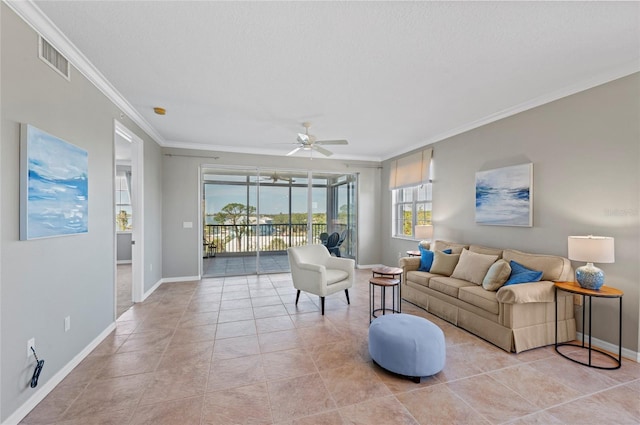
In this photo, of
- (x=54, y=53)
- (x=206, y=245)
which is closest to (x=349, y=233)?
(x=206, y=245)

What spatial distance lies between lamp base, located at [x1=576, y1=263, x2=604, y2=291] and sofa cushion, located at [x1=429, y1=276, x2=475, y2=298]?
3.38 ft

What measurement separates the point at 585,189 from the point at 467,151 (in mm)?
1677

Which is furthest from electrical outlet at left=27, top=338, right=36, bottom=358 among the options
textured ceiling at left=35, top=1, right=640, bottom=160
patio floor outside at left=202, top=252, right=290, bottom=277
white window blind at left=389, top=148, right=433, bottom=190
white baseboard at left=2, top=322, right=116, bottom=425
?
white window blind at left=389, top=148, right=433, bottom=190

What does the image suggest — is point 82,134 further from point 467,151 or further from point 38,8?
point 467,151

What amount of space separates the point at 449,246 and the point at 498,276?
1.27 m

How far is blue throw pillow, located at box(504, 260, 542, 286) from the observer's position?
9.36ft

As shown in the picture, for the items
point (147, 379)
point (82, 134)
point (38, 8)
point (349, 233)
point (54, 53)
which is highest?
point (38, 8)

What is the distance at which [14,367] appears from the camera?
180 cm

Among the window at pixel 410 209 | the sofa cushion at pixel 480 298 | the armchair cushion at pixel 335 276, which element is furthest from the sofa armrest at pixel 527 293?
the window at pixel 410 209

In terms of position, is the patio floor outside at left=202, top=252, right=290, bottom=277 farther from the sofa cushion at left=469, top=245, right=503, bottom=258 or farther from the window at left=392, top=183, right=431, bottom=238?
the sofa cushion at left=469, top=245, right=503, bottom=258

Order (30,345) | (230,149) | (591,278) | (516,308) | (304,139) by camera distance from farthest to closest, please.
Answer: (230,149)
(304,139)
(516,308)
(591,278)
(30,345)

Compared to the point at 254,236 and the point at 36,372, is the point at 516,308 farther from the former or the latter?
the point at 254,236

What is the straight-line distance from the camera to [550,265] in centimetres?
294

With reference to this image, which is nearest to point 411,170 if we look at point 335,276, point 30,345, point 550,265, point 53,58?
point 335,276
